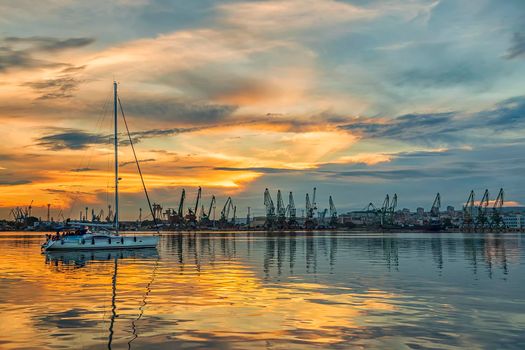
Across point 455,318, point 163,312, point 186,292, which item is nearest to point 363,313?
point 455,318

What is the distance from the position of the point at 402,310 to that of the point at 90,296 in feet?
54.6

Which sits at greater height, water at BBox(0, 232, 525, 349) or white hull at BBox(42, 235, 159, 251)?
white hull at BBox(42, 235, 159, 251)

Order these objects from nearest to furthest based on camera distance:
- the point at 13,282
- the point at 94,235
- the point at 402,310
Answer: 1. the point at 402,310
2. the point at 13,282
3. the point at 94,235

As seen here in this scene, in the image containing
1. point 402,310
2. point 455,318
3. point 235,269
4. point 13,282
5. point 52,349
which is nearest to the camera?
point 52,349

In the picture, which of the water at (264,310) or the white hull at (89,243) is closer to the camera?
the water at (264,310)

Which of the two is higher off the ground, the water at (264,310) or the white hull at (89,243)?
the white hull at (89,243)

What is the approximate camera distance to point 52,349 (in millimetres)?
17969

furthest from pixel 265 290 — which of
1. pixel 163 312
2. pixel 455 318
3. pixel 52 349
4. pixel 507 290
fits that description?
pixel 52 349

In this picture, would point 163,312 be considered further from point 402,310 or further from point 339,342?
point 402,310

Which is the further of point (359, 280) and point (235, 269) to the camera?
point (235, 269)

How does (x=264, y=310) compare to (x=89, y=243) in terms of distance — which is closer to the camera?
(x=264, y=310)

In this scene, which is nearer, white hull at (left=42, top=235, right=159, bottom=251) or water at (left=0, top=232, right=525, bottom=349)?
water at (left=0, top=232, right=525, bottom=349)

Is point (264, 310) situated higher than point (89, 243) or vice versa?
point (89, 243)

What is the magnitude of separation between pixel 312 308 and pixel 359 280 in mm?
13589
